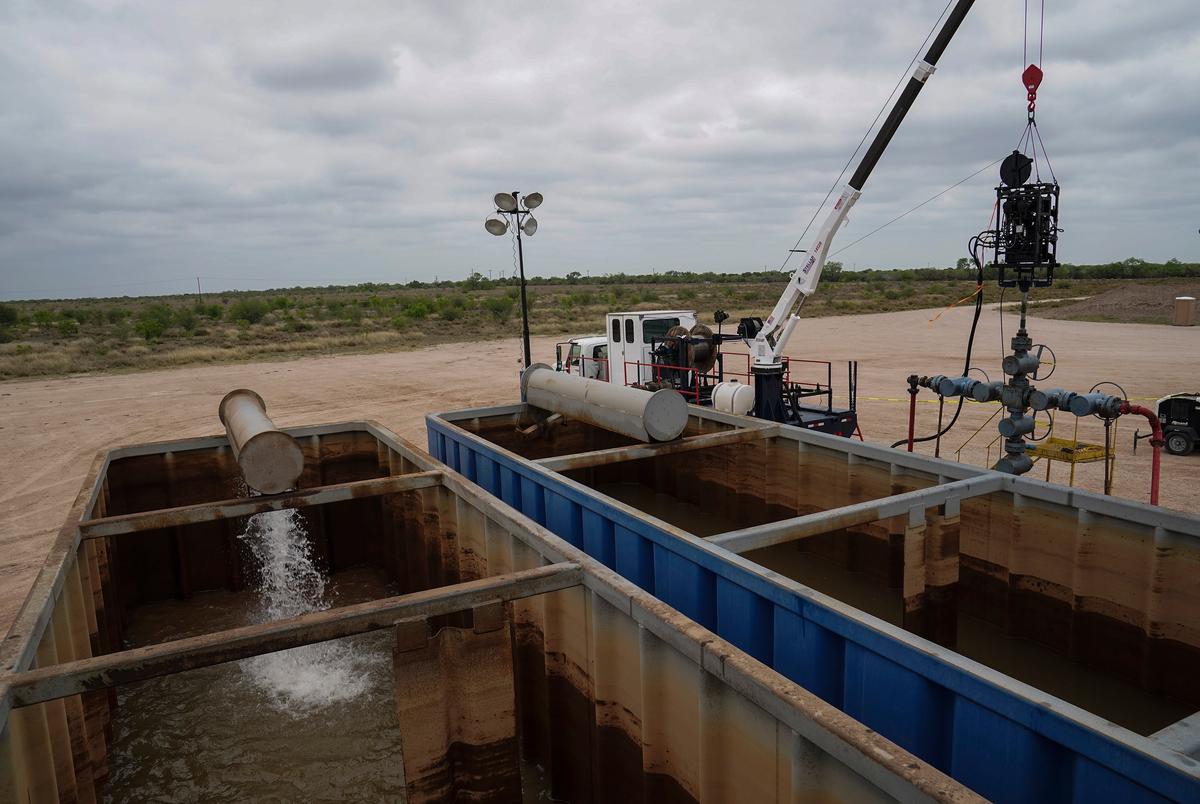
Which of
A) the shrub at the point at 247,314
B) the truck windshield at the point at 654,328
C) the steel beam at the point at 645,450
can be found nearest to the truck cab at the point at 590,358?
the truck windshield at the point at 654,328

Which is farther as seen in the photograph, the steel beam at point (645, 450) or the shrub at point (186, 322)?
the shrub at point (186, 322)

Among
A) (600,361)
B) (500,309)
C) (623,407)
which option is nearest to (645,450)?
(623,407)

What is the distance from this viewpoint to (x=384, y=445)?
473 inches

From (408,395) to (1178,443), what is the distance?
21.8 meters

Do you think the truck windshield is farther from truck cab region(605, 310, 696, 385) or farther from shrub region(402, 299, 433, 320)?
shrub region(402, 299, 433, 320)

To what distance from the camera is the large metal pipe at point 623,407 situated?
1014 cm

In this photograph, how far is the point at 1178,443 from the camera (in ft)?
51.1

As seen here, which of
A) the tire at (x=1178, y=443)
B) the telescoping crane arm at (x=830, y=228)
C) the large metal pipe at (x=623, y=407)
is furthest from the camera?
the tire at (x=1178, y=443)

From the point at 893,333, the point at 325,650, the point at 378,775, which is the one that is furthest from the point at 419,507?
the point at 893,333

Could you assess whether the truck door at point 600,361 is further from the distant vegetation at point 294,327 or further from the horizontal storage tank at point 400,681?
the distant vegetation at point 294,327

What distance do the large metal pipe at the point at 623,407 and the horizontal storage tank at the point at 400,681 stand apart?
182cm

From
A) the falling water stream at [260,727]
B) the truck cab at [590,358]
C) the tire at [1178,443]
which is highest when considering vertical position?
the truck cab at [590,358]

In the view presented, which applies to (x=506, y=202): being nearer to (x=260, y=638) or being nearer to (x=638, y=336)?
(x=638, y=336)

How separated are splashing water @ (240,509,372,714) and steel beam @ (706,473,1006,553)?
466 centimetres
